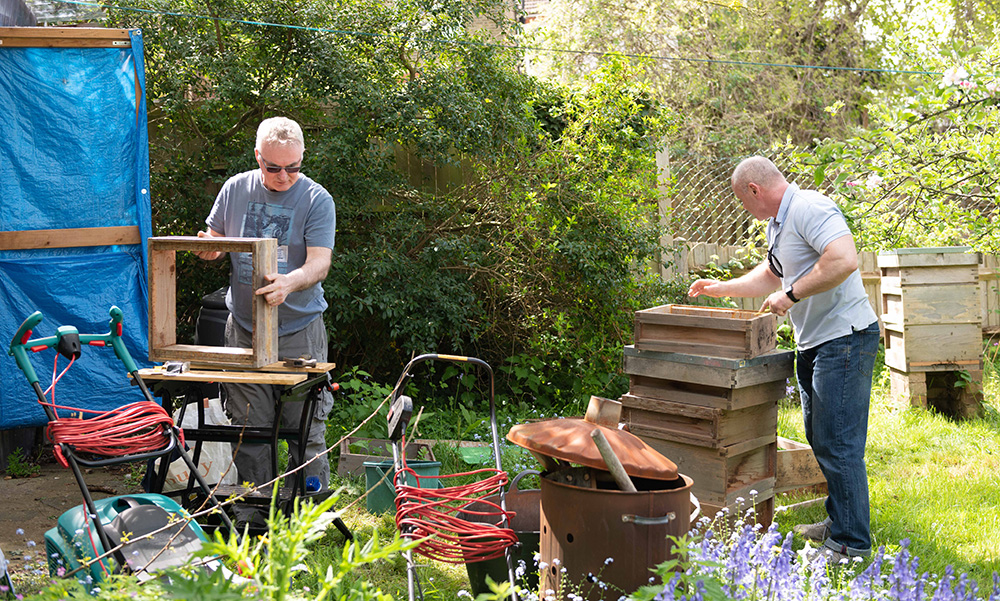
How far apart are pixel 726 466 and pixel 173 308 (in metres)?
2.70

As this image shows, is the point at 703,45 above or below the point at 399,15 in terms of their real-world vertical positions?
above

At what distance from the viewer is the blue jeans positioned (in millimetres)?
3775

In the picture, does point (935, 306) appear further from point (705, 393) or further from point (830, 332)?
point (705, 393)

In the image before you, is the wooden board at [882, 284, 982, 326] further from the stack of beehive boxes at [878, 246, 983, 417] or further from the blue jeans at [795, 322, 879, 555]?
the blue jeans at [795, 322, 879, 555]

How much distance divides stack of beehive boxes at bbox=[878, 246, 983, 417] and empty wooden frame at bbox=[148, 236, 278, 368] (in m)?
4.84

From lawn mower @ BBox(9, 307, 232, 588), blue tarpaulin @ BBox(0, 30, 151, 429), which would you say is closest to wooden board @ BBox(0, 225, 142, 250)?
blue tarpaulin @ BBox(0, 30, 151, 429)

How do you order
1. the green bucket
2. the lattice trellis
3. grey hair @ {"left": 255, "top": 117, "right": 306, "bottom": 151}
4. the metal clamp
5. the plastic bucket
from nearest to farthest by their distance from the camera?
the metal clamp < the plastic bucket < grey hair @ {"left": 255, "top": 117, "right": 306, "bottom": 151} < the green bucket < the lattice trellis

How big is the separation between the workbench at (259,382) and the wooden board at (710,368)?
157 centimetres

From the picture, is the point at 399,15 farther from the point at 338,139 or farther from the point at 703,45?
the point at 703,45

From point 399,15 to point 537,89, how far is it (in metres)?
1.36

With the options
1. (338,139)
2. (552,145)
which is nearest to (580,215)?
(552,145)

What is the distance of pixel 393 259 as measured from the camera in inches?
237

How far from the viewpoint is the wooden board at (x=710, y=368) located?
12.8 ft

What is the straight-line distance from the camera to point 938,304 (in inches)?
249
